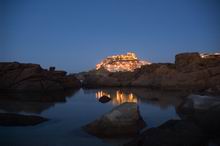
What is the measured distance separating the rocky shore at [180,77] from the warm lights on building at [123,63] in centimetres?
8606

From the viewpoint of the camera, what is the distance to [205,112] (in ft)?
44.5

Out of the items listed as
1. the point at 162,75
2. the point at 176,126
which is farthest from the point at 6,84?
the point at 176,126

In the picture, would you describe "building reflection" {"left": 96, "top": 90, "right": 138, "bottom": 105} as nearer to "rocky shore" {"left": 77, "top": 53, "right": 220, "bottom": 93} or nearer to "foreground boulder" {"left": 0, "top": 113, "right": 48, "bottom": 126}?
"rocky shore" {"left": 77, "top": 53, "right": 220, "bottom": 93}

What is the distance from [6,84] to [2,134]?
100 feet

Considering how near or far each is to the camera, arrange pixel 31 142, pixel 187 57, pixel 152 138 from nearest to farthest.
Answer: pixel 152 138, pixel 31 142, pixel 187 57

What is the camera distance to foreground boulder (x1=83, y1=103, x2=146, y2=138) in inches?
505

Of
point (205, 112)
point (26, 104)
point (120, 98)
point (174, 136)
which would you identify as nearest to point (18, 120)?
point (174, 136)

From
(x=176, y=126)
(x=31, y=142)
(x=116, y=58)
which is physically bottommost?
(x=31, y=142)

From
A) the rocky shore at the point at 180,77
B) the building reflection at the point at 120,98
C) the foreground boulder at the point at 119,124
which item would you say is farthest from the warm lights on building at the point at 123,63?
the foreground boulder at the point at 119,124

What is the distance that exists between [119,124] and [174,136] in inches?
158

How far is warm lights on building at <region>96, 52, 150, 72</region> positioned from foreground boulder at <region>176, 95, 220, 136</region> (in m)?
130

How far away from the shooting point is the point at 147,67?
210 ft

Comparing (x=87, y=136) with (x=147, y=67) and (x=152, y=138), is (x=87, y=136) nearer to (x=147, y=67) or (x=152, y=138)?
(x=152, y=138)

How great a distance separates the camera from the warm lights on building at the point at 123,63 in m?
153
